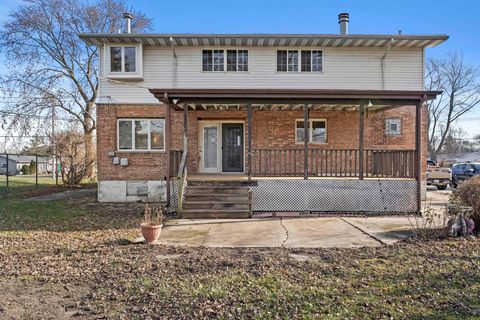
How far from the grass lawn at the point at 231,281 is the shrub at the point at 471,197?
120cm

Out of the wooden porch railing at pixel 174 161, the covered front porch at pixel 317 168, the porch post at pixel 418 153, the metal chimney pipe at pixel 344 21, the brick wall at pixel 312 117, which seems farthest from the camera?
the metal chimney pipe at pixel 344 21

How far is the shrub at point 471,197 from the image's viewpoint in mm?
7539

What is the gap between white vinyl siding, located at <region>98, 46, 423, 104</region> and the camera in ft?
43.1

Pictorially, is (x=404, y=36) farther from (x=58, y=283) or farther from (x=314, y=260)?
(x=58, y=283)

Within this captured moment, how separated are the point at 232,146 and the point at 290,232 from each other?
7107 millimetres

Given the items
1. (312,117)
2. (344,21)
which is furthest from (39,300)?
(344,21)

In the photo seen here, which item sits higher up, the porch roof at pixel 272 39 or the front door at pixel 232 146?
the porch roof at pixel 272 39

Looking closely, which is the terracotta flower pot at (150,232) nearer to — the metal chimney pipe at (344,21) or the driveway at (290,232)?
the driveway at (290,232)

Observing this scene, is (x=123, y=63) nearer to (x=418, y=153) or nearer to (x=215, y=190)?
(x=215, y=190)

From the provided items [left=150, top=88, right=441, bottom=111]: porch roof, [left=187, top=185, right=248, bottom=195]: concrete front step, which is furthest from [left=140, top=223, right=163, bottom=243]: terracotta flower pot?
[left=150, top=88, right=441, bottom=111]: porch roof

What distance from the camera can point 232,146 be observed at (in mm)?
14438

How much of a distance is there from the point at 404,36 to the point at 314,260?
1037cm

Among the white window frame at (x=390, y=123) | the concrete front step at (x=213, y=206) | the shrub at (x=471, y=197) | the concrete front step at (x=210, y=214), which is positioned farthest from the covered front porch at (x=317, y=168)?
the shrub at (x=471, y=197)

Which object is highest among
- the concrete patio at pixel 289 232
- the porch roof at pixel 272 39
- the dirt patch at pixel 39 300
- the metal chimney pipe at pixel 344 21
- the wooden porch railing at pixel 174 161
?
the metal chimney pipe at pixel 344 21
